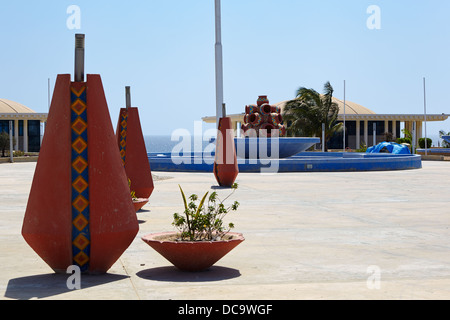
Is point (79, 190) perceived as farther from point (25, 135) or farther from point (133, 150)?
point (25, 135)

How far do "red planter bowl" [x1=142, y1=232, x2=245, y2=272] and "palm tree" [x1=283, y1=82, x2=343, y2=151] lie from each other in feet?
148

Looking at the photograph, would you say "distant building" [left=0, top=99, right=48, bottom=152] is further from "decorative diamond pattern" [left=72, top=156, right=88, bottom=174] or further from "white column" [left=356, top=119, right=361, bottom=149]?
"decorative diamond pattern" [left=72, top=156, right=88, bottom=174]

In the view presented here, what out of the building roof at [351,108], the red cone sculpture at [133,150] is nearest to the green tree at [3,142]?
the building roof at [351,108]

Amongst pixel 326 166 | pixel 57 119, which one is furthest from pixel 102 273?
pixel 326 166

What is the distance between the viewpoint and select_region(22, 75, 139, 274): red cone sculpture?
7102 millimetres

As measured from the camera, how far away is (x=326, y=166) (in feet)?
97.6

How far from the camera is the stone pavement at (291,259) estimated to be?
647 cm

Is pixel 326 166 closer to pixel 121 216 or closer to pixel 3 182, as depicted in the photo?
pixel 3 182

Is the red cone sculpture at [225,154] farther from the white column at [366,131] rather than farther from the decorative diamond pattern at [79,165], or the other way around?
the white column at [366,131]

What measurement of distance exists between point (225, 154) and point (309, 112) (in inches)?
1292

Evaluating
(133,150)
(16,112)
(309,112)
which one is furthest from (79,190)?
(16,112)

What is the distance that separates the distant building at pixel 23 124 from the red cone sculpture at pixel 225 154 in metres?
41.1

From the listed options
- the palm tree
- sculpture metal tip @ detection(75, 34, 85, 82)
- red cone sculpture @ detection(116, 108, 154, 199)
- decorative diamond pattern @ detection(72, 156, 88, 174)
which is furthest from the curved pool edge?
decorative diamond pattern @ detection(72, 156, 88, 174)
